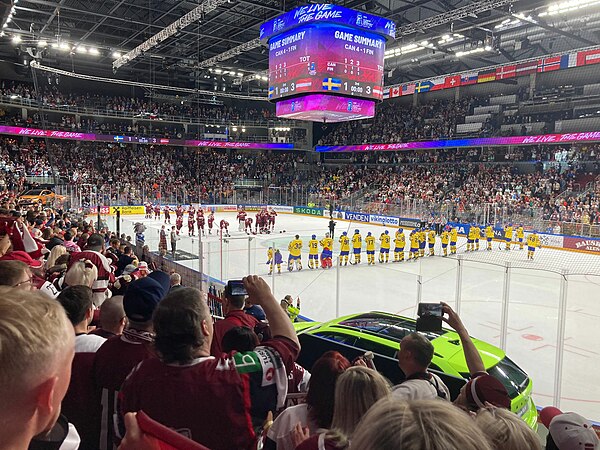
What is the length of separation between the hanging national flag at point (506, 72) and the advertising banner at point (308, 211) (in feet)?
50.5

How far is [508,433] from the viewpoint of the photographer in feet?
4.62

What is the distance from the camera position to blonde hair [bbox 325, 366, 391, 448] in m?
1.74

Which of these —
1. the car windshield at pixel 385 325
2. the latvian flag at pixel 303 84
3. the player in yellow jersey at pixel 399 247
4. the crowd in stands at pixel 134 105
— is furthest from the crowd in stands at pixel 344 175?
the car windshield at pixel 385 325

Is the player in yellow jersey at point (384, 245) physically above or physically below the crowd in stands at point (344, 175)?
below

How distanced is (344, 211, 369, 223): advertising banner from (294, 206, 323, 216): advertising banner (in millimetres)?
3067

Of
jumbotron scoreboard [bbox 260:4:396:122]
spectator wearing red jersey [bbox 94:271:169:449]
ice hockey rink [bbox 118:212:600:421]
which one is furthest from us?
jumbotron scoreboard [bbox 260:4:396:122]

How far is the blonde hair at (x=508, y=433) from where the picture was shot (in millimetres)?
1387

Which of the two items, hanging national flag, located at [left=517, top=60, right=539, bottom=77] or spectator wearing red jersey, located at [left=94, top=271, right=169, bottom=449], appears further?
hanging national flag, located at [left=517, top=60, right=539, bottom=77]

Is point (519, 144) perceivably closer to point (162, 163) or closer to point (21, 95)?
point (162, 163)

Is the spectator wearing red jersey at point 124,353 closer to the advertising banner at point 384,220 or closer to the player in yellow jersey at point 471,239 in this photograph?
the player in yellow jersey at point 471,239

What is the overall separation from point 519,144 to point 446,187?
18.0 feet

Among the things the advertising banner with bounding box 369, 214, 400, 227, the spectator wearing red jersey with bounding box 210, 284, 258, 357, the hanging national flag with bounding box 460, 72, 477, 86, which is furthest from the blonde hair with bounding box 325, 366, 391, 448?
the hanging national flag with bounding box 460, 72, 477, 86

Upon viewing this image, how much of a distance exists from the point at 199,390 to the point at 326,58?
15939mm

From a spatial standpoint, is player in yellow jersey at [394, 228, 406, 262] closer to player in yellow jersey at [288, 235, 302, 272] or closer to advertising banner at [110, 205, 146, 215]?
player in yellow jersey at [288, 235, 302, 272]
